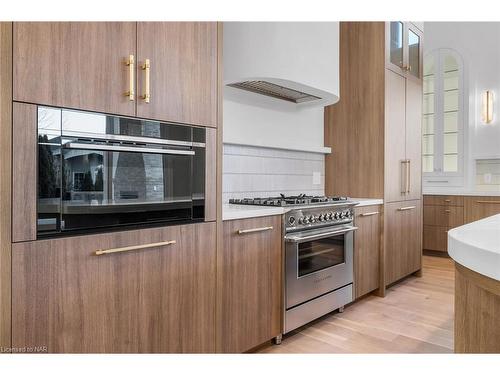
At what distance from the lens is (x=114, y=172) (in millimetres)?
1394

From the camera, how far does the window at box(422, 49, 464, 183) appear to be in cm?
486

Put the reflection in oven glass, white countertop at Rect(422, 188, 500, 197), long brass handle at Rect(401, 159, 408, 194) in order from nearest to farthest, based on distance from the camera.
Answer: the reflection in oven glass → long brass handle at Rect(401, 159, 408, 194) → white countertop at Rect(422, 188, 500, 197)

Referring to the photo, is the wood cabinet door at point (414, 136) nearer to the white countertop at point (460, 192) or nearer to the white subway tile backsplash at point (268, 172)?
the white subway tile backsplash at point (268, 172)

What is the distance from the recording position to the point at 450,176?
490 cm

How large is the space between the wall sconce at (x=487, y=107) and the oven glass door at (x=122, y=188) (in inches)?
179

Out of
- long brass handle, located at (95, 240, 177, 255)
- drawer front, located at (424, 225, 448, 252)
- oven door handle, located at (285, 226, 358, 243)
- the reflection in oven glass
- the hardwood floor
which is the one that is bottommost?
the hardwood floor

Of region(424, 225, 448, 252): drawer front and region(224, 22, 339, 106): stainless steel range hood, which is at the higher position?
region(224, 22, 339, 106): stainless steel range hood

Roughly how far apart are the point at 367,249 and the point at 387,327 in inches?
27.5

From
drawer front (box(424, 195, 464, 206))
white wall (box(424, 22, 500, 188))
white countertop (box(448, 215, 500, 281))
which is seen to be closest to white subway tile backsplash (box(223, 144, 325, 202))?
white countertop (box(448, 215, 500, 281))

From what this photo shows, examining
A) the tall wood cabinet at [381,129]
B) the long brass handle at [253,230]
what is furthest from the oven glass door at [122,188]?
the tall wood cabinet at [381,129]

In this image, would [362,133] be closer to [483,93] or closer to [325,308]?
[325,308]

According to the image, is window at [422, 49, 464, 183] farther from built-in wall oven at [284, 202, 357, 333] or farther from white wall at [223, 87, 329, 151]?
built-in wall oven at [284, 202, 357, 333]

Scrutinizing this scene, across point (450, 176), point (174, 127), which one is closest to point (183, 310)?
point (174, 127)

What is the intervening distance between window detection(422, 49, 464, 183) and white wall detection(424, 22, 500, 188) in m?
0.09
